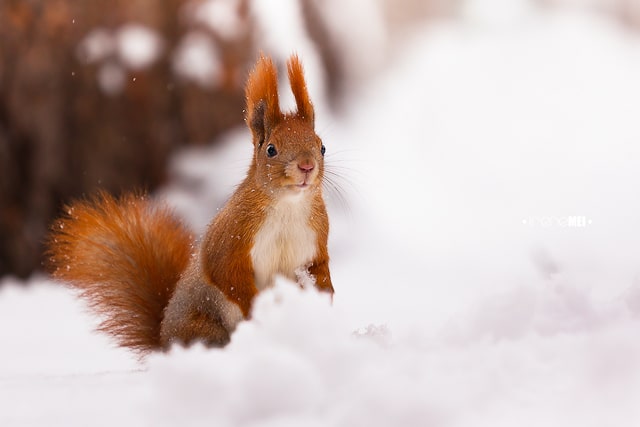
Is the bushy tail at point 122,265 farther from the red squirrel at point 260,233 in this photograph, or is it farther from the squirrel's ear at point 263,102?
the squirrel's ear at point 263,102

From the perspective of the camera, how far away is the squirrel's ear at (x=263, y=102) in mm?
1662

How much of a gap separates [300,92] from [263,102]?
8 cm

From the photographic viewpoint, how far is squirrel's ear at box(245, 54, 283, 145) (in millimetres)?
1662

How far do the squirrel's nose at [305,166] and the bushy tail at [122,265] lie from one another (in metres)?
0.46

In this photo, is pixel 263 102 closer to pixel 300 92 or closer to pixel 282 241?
pixel 300 92

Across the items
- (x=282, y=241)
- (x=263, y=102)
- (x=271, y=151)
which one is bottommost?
(x=282, y=241)

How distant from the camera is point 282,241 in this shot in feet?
5.35

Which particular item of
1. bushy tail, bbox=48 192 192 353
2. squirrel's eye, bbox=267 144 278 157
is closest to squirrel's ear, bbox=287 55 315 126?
squirrel's eye, bbox=267 144 278 157

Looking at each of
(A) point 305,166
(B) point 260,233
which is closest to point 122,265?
(B) point 260,233

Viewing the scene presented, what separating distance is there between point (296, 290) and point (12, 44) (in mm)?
2195

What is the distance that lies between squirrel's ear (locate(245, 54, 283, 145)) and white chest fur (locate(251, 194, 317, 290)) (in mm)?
143

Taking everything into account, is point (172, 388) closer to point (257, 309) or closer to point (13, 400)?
point (257, 309)

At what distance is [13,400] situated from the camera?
1611 millimetres

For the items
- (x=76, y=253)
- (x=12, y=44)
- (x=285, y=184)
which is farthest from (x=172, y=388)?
(x=12, y=44)
